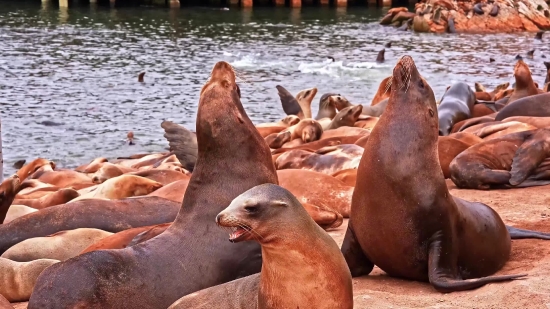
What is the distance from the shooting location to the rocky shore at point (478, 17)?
36.5 metres

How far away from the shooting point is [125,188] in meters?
7.68

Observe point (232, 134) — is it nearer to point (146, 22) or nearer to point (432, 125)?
point (432, 125)

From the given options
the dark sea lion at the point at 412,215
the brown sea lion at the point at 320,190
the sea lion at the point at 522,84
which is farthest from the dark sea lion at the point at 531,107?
the dark sea lion at the point at 412,215

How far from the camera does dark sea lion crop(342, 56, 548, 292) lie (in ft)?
14.8

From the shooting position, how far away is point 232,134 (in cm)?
470

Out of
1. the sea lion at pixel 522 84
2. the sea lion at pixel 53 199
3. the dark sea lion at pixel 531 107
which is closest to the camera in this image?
the sea lion at pixel 53 199

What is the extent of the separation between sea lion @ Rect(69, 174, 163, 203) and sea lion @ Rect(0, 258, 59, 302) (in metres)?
2.25

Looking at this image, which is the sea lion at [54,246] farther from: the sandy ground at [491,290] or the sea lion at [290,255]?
the sea lion at [290,255]

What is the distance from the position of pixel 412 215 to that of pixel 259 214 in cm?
150

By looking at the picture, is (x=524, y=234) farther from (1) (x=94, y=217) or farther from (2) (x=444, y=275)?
(1) (x=94, y=217)

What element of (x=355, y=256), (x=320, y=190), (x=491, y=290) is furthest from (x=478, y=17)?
(x=491, y=290)

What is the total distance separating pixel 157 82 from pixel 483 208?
18873 mm

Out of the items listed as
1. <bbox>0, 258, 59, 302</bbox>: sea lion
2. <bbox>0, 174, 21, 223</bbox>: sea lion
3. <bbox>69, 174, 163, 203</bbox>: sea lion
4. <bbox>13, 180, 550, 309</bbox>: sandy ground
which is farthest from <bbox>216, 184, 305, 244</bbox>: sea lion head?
<bbox>69, 174, 163, 203</bbox>: sea lion

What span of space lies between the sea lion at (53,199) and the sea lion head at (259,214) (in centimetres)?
471
